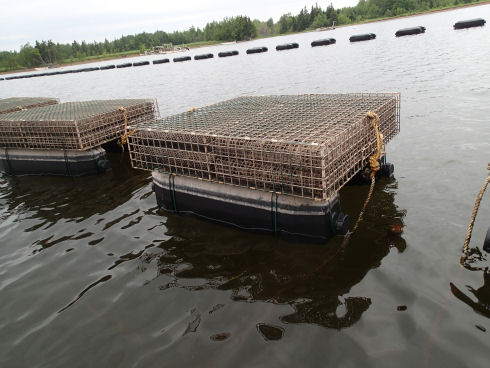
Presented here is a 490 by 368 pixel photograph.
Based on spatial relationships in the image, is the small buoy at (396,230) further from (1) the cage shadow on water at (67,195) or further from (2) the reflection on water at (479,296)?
(1) the cage shadow on water at (67,195)

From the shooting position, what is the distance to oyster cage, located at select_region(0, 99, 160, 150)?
11992mm

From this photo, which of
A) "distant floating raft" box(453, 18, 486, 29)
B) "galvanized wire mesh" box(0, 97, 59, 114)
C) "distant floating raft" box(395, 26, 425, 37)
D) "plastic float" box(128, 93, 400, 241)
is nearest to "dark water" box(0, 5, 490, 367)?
"plastic float" box(128, 93, 400, 241)

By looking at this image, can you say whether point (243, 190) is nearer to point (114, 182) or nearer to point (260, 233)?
point (260, 233)

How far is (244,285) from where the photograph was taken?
637 cm

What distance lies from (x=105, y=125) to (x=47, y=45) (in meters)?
181

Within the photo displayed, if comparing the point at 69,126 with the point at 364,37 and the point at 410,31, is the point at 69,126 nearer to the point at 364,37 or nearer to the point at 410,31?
the point at 410,31

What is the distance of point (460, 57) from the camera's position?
3073 cm

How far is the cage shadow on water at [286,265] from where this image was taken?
5.72 meters

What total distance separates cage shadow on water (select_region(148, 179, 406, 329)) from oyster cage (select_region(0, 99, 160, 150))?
5784mm

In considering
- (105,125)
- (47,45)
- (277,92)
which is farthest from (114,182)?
(47,45)

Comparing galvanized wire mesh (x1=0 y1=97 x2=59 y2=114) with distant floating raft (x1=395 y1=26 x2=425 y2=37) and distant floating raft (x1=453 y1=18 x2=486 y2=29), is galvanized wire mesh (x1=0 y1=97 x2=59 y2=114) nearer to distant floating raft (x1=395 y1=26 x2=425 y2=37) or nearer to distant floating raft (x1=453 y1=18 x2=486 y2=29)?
distant floating raft (x1=395 y1=26 x2=425 y2=37)

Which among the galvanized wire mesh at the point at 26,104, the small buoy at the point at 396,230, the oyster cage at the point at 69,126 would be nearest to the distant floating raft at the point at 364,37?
the galvanized wire mesh at the point at 26,104

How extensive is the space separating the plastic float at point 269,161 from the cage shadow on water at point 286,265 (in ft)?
1.23

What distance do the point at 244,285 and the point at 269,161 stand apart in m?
2.33
